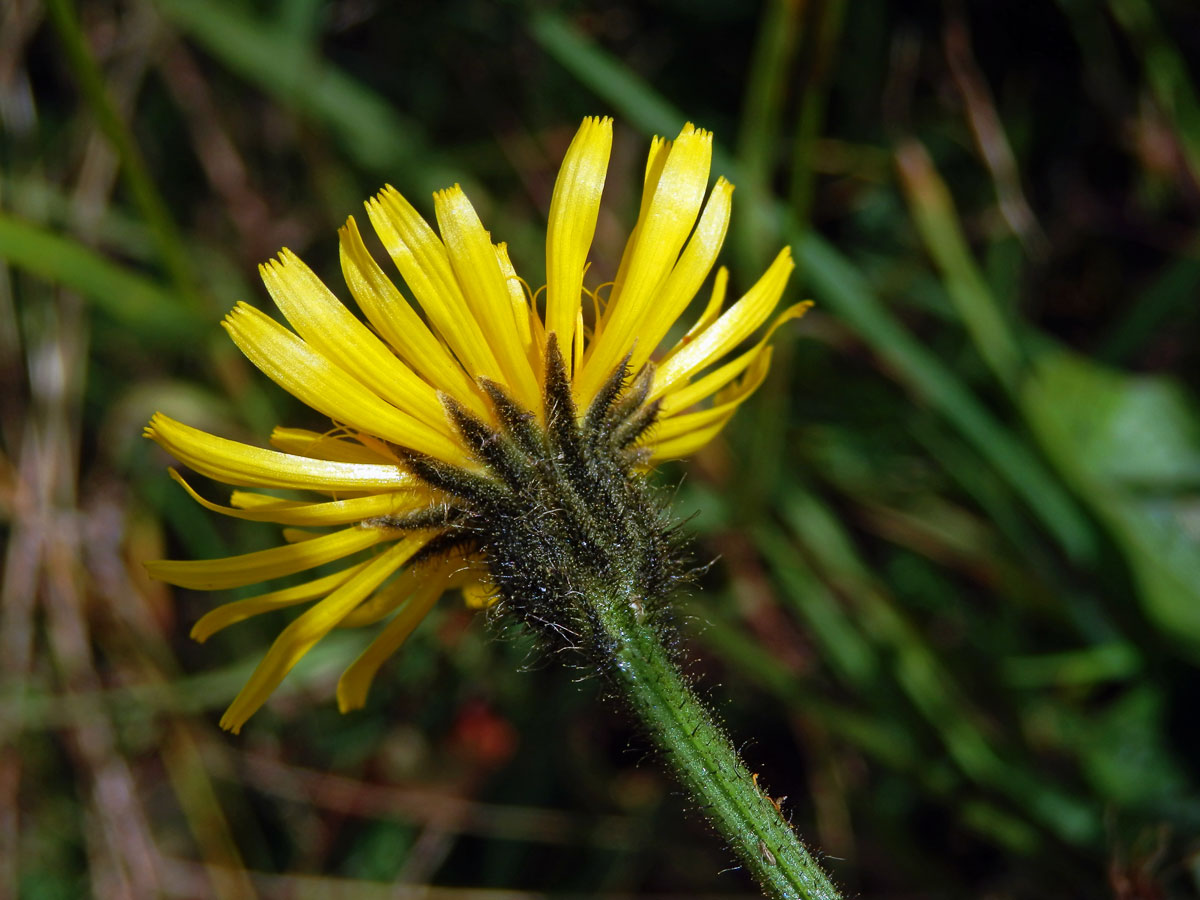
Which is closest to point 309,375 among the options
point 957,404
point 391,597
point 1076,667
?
point 391,597

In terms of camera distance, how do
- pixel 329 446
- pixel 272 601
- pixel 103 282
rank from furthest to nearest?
pixel 103 282, pixel 329 446, pixel 272 601

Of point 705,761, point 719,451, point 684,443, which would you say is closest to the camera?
point 705,761

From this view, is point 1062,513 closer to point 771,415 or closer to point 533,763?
point 771,415

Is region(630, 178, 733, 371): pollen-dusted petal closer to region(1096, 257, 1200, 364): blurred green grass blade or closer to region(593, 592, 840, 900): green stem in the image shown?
Answer: region(593, 592, 840, 900): green stem

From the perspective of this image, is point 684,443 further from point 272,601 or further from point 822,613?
point 822,613

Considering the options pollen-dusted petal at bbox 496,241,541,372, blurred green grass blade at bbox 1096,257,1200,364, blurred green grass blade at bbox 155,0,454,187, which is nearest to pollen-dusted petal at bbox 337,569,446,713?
pollen-dusted petal at bbox 496,241,541,372

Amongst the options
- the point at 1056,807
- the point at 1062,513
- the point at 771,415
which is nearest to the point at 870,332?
the point at 771,415
